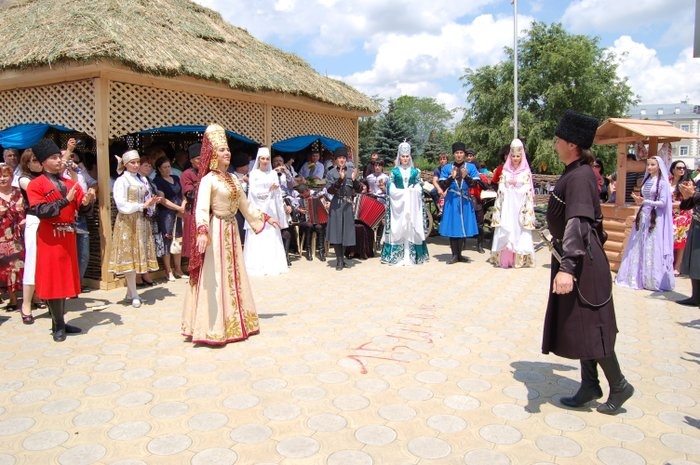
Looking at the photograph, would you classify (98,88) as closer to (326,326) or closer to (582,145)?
(326,326)

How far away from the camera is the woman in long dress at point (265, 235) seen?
7.88 meters

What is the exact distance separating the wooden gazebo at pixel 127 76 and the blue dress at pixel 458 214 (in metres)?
3.15

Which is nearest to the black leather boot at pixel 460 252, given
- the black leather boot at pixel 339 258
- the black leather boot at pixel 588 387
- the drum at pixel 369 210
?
the drum at pixel 369 210

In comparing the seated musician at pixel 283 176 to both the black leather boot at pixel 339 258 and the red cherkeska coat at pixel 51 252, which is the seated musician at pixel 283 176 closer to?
the black leather boot at pixel 339 258

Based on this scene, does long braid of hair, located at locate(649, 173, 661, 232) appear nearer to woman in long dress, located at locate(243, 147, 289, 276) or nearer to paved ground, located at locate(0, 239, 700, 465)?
paved ground, located at locate(0, 239, 700, 465)

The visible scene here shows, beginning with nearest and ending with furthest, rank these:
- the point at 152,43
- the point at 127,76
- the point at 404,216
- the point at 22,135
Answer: the point at 127,76, the point at 22,135, the point at 152,43, the point at 404,216

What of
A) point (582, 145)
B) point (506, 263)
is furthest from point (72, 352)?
point (506, 263)

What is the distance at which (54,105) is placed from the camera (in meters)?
7.19

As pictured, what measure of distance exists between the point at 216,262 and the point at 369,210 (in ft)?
16.3

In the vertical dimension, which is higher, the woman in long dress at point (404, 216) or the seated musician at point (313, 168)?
the seated musician at point (313, 168)

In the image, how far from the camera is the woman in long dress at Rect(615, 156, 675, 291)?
6621 mm

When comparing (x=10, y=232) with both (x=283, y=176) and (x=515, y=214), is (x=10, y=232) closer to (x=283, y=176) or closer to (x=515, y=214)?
(x=283, y=176)

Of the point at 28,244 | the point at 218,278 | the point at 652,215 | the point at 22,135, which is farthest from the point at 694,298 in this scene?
the point at 22,135

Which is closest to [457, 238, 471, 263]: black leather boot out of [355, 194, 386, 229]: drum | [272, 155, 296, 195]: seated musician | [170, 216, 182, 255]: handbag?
[355, 194, 386, 229]: drum
